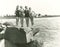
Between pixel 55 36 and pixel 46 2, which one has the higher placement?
pixel 46 2

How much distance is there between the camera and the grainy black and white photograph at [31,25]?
2.60 feet

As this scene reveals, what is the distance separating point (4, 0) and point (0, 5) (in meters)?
0.04

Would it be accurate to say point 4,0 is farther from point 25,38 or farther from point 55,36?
point 55,36

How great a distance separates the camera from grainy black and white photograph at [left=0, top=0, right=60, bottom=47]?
79 centimetres

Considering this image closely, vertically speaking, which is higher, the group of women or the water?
the group of women

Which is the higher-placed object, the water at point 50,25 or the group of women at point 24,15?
the group of women at point 24,15

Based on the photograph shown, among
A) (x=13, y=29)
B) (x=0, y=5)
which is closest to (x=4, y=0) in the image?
(x=0, y=5)

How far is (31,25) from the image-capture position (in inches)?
31.9

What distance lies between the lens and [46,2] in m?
0.83

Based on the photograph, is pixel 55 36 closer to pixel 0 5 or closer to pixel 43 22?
pixel 43 22

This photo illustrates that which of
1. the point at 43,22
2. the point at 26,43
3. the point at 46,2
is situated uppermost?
the point at 46,2

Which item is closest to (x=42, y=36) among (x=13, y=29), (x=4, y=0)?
(x=13, y=29)

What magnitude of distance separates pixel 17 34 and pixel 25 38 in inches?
2.1

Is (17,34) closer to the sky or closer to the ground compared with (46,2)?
closer to the ground
